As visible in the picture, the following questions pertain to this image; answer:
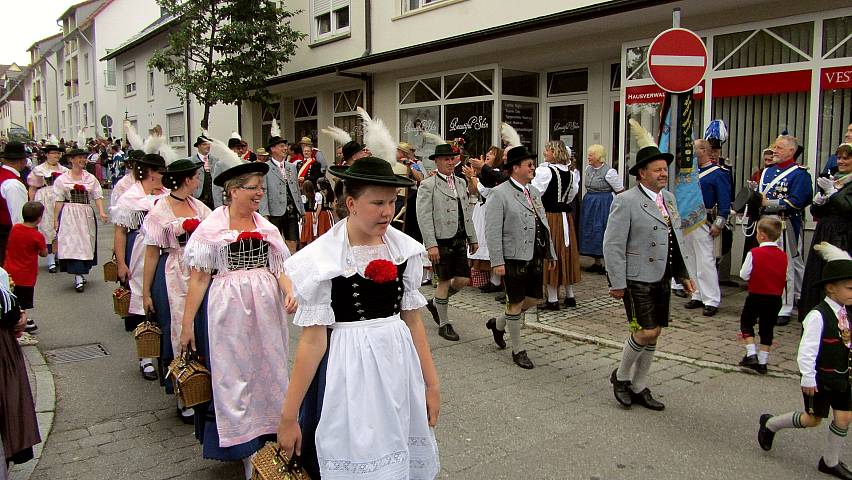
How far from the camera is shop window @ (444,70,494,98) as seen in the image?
13.1 metres

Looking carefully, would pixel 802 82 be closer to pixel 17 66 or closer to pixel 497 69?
pixel 497 69

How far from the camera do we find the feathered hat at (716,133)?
353 inches

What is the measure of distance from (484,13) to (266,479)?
1143 cm

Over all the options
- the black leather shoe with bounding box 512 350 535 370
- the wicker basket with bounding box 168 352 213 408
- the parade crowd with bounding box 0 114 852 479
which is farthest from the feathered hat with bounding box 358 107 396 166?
the black leather shoe with bounding box 512 350 535 370

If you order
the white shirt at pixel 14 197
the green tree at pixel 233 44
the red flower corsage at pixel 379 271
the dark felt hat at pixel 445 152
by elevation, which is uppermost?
the green tree at pixel 233 44

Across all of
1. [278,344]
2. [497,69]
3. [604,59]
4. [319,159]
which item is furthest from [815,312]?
[319,159]

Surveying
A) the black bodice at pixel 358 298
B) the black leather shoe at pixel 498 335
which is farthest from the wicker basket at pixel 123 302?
the black bodice at pixel 358 298

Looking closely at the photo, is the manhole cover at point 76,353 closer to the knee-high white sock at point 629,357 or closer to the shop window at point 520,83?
the knee-high white sock at point 629,357

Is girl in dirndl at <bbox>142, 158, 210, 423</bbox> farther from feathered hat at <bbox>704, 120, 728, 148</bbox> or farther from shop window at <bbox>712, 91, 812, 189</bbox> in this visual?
shop window at <bbox>712, 91, 812, 189</bbox>

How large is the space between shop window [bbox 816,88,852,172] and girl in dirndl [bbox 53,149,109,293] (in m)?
10.1

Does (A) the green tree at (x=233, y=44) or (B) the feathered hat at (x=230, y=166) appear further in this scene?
(A) the green tree at (x=233, y=44)

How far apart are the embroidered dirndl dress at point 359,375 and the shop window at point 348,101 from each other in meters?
14.5

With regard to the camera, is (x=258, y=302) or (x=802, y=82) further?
(x=802, y=82)

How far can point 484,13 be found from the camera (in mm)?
12711
